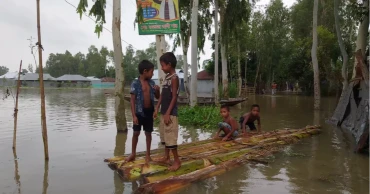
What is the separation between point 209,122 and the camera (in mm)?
10734

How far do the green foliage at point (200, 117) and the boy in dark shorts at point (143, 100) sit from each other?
5.66 meters

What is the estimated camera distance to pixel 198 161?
4.78 m

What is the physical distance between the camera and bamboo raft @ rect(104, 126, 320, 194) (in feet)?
13.3

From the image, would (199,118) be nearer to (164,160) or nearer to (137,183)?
(164,160)

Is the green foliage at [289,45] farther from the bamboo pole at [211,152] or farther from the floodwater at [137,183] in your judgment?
the floodwater at [137,183]

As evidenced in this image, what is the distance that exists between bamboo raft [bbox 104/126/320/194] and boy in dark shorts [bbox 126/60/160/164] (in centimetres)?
37

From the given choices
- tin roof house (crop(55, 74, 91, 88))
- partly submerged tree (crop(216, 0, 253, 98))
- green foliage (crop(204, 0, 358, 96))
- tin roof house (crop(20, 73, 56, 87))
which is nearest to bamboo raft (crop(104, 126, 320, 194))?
partly submerged tree (crop(216, 0, 253, 98))

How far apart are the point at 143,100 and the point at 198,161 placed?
4.11ft

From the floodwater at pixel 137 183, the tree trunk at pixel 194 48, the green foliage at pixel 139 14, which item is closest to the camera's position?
the floodwater at pixel 137 183

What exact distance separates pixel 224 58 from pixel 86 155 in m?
13.9


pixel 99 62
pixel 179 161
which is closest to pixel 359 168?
pixel 179 161

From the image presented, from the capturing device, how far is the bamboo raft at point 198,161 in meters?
4.04

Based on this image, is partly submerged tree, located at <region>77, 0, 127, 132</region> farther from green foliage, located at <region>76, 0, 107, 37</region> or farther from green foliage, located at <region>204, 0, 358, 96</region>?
green foliage, located at <region>204, 0, 358, 96</region>

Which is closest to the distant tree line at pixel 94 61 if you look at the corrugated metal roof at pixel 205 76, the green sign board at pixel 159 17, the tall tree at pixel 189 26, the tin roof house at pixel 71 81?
the tin roof house at pixel 71 81
